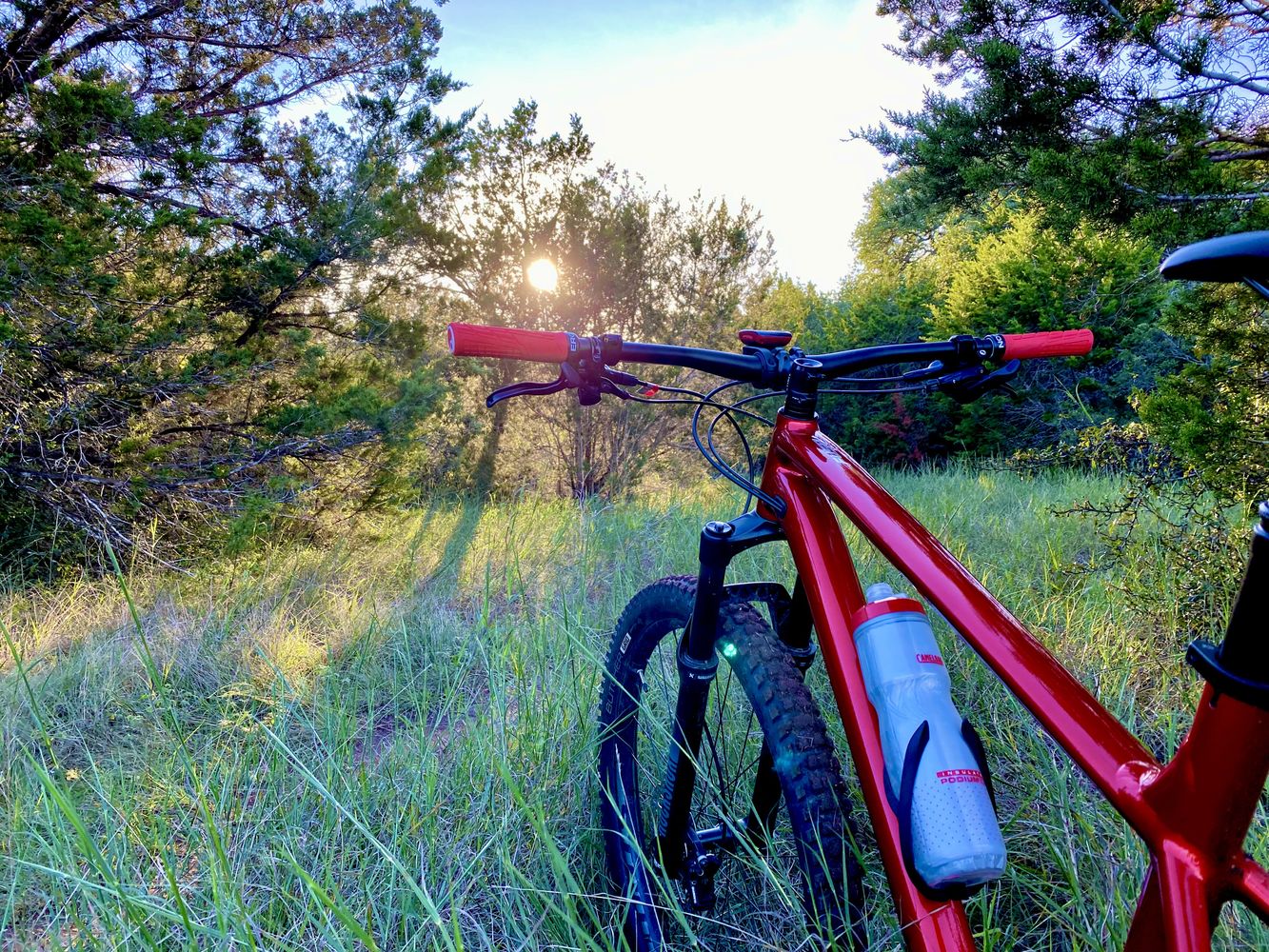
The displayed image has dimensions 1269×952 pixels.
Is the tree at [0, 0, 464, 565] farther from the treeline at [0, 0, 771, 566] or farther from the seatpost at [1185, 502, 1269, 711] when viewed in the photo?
the seatpost at [1185, 502, 1269, 711]

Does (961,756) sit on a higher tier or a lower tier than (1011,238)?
lower

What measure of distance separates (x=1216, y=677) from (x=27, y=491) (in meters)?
5.11

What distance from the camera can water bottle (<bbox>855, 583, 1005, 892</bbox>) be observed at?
725 millimetres

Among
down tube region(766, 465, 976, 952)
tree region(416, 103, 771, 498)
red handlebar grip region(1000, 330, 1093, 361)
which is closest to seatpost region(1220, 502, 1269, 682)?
down tube region(766, 465, 976, 952)

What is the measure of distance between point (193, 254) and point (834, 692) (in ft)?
17.0

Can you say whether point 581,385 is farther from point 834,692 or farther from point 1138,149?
point 1138,149

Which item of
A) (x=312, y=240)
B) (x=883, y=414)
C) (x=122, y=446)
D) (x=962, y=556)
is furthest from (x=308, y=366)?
(x=883, y=414)

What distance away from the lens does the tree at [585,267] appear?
749 centimetres

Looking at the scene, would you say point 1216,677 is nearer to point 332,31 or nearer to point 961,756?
point 961,756

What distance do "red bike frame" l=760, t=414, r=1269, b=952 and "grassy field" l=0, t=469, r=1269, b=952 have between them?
0.28 metres

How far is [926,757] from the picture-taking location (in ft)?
2.52

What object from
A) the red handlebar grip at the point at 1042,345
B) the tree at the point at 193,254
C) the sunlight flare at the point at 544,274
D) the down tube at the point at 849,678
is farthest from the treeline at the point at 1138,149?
the sunlight flare at the point at 544,274

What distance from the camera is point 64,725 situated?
2340mm

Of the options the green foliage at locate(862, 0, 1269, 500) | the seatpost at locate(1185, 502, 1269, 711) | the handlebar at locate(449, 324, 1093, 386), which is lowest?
the seatpost at locate(1185, 502, 1269, 711)
